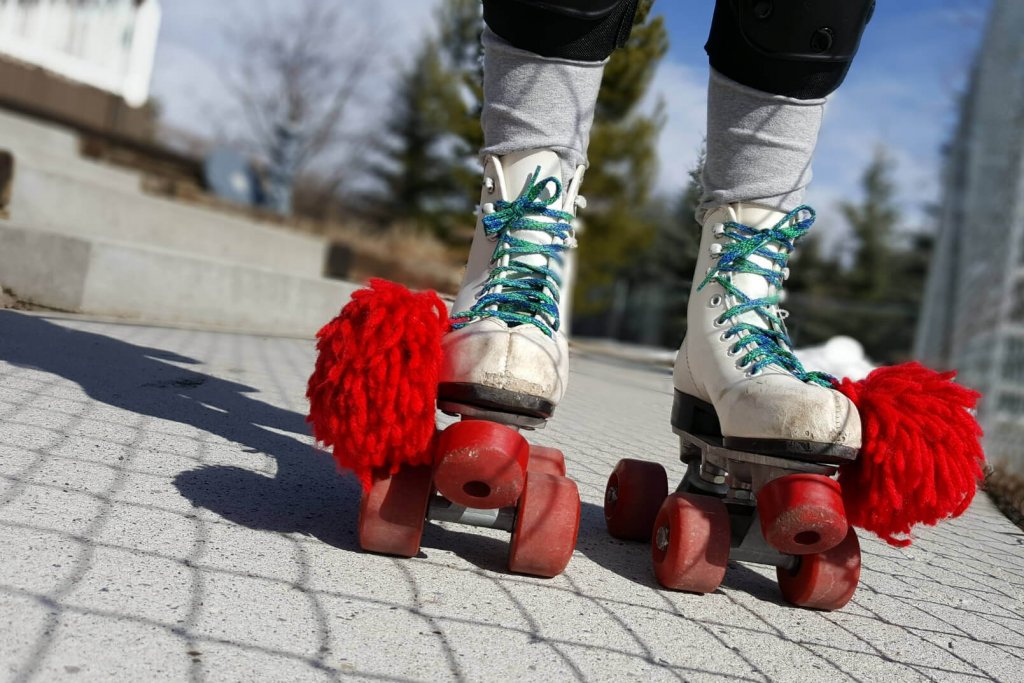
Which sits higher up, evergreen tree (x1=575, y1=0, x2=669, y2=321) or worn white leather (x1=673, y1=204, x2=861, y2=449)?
evergreen tree (x1=575, y1=0, x2=669, y2=321)

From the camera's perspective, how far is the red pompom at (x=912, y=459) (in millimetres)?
1061

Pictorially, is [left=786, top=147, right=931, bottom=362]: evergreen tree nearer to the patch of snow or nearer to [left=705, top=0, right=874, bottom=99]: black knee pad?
the patch of snow

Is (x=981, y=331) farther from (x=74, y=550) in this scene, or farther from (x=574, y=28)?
(x=74, y=550)

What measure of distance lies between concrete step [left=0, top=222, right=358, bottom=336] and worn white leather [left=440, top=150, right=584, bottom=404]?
239cm

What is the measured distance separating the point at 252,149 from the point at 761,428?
893 inches

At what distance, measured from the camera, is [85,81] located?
449 inches

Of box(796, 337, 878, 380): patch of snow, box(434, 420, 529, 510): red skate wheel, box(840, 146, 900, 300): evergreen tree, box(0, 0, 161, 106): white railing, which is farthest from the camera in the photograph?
box(840, 146, 900, 300): evergreen tree

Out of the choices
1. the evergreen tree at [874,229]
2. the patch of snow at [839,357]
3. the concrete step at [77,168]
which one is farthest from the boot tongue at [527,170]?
the evergreen tree at [874,229]

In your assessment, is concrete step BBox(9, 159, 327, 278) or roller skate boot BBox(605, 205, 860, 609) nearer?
roller skate boot BBox(605, 205, 860, 609)

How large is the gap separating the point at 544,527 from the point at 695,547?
21cm

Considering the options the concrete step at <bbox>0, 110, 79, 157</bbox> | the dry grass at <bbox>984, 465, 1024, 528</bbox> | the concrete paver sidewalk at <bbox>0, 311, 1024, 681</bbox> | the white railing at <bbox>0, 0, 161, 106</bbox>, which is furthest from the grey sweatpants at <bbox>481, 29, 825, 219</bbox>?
the white railing at <bbox>0, 0, 161, 106</bbox>

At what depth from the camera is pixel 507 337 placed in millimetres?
1042

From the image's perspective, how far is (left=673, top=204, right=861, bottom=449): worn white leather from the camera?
3.47ft

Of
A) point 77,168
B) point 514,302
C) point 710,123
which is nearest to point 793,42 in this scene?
point 710,123
